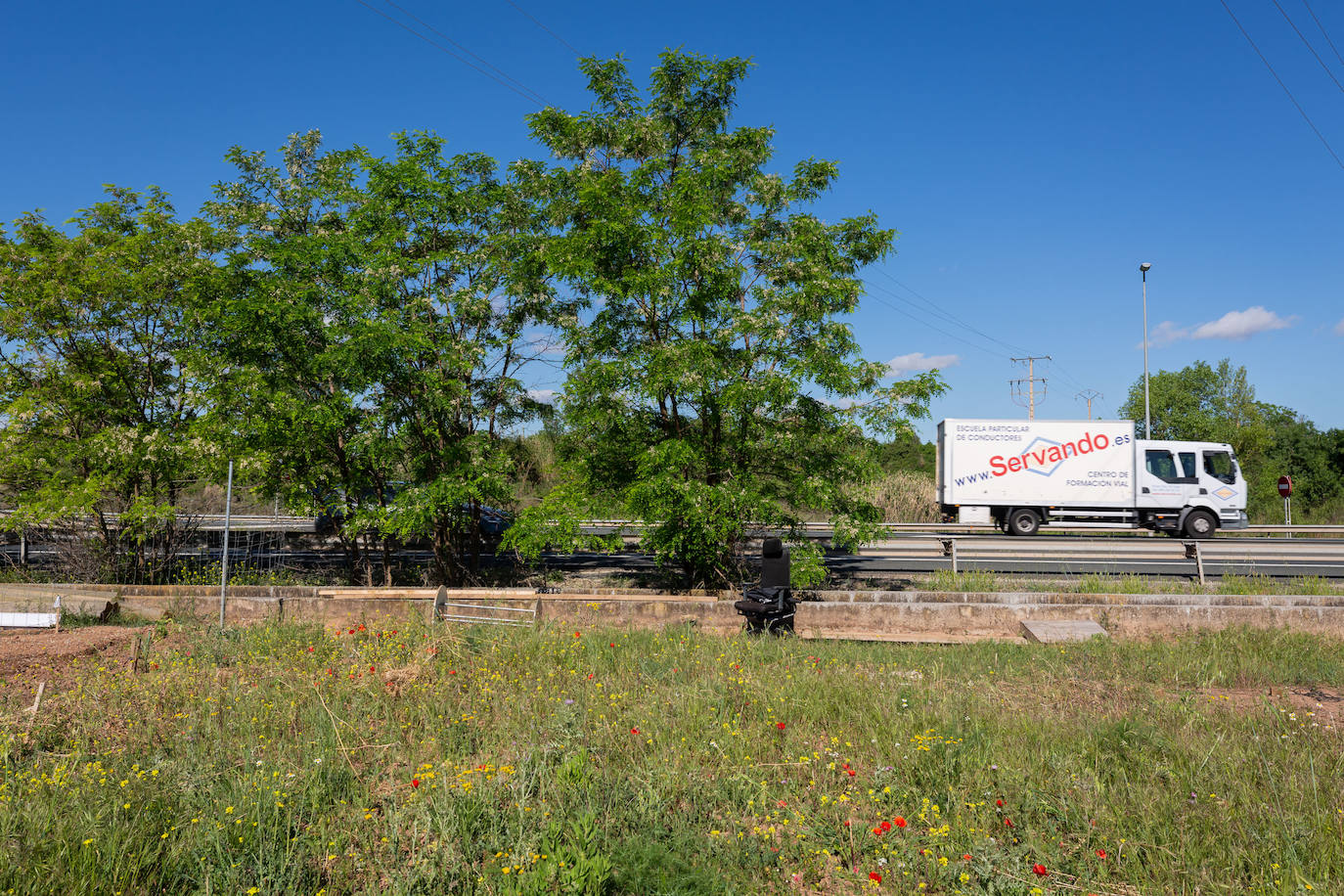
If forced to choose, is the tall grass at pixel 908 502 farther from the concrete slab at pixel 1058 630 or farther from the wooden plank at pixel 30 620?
the wooden plank at pixel 30 620

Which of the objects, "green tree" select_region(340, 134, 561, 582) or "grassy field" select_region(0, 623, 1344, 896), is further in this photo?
"green tree" select_region(340, 134, 561, 582)

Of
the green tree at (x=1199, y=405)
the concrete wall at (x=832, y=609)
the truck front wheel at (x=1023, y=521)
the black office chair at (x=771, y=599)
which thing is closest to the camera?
the black office chair at (x=771, y=599)

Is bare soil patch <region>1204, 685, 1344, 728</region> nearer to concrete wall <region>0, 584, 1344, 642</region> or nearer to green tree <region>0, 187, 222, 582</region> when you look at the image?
concrete wall <region>0, 584, 1344, 642</region>

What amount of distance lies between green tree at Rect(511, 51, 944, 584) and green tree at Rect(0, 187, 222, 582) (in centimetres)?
667

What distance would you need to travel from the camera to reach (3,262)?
44.5 ft

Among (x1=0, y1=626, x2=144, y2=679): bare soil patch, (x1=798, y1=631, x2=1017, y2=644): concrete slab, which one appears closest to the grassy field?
(x1=0, y1=626, x2=144, y2=679): bare soil patch

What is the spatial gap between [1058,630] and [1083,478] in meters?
16.5

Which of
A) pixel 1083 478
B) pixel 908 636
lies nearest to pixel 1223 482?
pixel 1083 478

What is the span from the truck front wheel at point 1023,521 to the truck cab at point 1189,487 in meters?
2.98

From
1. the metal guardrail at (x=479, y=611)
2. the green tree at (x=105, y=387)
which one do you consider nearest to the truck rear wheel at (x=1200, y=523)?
the metal guardrail at (x=479, y=611)

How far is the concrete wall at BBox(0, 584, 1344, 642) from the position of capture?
10414 mm

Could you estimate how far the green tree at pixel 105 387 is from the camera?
12469 mm

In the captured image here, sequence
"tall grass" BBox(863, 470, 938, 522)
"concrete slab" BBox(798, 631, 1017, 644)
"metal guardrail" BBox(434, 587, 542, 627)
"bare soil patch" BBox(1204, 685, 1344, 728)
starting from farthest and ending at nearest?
"tall grass" BBox(863, 470, 938, 522)
"metal guardrail" BBox(434, 587, 542, 627)
"concrete slab" BBox(798, 631, 1017, 644)
"bare soil patch" BBox(1204, 685, 1344, 728)

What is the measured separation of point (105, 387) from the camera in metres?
13.5
